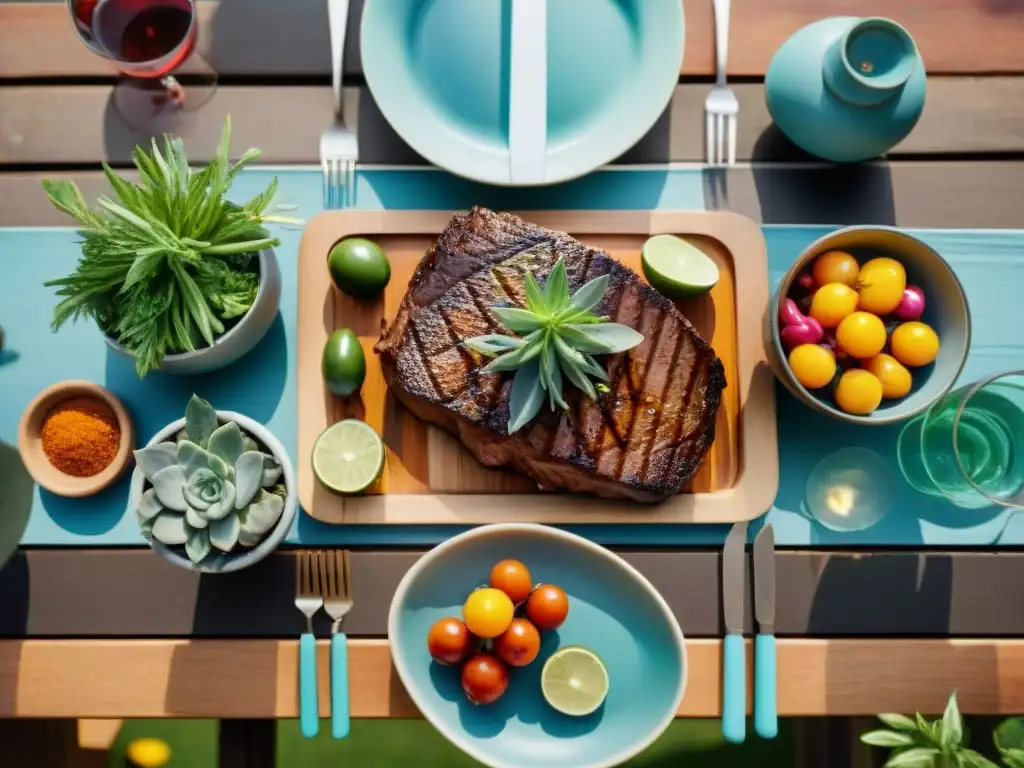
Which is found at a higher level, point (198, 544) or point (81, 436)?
point (81, 436)

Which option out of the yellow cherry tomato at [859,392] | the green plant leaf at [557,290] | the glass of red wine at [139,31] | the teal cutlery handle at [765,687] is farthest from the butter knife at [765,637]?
the glass of red wine at [139,31]

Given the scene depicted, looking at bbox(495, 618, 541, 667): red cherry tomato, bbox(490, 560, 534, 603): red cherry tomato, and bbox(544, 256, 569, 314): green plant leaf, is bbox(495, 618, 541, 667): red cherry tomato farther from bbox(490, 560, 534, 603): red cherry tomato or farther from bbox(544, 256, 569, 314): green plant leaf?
bbox(544, 256, 569, 314): green plant leaf

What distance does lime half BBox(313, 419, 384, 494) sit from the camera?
1.57 m

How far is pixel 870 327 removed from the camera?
1546mm

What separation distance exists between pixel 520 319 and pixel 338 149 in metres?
0.60

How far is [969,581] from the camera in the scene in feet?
5.57

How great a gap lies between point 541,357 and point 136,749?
166 centimetres

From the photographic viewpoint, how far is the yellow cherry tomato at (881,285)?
1578 mm

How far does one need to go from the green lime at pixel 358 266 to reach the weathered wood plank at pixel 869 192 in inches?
23.4

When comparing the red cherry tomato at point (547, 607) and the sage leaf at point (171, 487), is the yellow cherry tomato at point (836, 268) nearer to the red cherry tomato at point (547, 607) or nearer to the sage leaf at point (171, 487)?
the red cherry tomato at point (547, 607)

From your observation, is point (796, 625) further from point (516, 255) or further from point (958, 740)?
point (516, 255)

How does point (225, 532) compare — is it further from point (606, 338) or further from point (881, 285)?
point (881, 285)

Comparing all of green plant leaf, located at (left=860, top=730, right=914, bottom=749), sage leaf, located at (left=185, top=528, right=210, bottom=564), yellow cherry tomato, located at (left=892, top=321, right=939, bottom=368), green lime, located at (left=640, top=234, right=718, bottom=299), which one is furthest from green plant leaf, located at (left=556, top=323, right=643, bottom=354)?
green plant leaf, located at (left=860, top=730, right=914, bottom=749)

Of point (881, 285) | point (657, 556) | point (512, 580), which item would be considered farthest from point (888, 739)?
point (881, 285)
